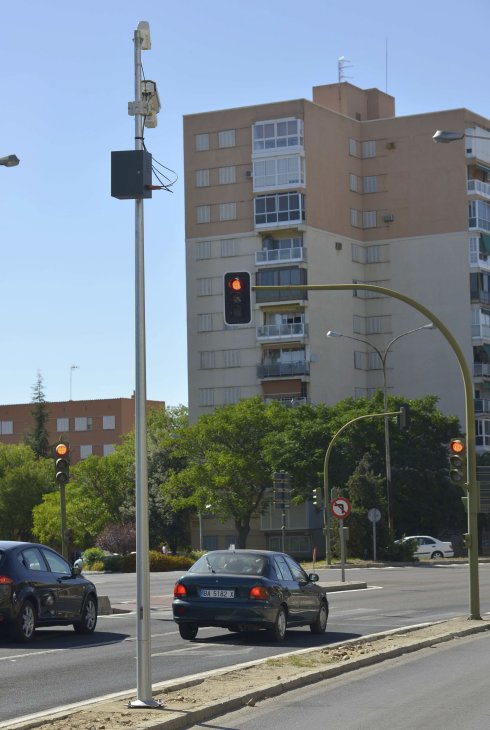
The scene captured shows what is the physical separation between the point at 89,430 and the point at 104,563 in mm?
77364

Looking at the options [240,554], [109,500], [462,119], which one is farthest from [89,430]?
[240,554]

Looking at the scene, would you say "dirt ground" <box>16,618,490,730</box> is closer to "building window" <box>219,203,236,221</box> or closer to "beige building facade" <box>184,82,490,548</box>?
"beige building facade" <box>184,82,490,548</box>

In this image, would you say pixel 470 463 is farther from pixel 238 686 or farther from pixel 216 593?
pixel 238 686

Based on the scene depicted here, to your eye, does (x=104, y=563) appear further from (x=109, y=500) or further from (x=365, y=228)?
(x=365, y=228)

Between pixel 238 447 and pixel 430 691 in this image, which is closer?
pixel 430 691

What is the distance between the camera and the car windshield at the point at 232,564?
798 inches

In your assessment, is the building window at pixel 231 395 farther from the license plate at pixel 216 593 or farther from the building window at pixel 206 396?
the license plate at pixel 216 593

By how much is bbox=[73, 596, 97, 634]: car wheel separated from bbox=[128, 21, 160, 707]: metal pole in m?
9.83

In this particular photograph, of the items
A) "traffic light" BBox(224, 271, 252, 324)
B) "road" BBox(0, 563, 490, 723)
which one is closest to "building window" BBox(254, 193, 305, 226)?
"road" BBox(0, 563, 490, 723)

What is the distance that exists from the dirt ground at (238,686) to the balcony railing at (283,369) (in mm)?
70031

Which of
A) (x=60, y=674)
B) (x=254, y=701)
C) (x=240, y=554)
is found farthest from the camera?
(x=240, y=554)

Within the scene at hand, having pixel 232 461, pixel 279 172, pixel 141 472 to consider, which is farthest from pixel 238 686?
pixel 279 172

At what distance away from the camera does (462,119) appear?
3647 inches

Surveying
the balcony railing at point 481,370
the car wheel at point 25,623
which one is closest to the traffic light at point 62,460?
the car wheel at point 25,623
